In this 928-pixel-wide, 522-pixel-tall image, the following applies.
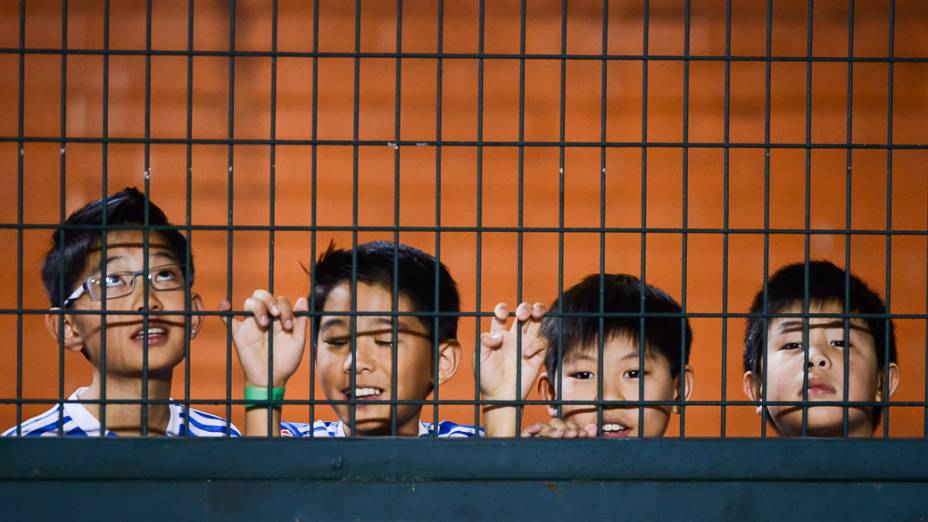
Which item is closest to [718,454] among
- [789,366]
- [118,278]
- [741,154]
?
[789,366]

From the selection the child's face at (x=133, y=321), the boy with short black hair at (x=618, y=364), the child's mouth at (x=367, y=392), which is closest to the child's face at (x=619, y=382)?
the boy with short black hair at (x=618, y=364)

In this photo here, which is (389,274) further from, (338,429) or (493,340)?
(493,340)

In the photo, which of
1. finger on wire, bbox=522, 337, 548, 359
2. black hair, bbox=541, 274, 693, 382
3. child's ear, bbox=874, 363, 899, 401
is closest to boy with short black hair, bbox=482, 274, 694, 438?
black hair, bbox=541, 274, 693, 382

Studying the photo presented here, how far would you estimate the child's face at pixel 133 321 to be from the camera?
195 cm

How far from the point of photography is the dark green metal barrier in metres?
1.58

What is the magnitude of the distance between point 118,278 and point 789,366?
4.01 feet

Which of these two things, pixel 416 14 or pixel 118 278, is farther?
pixel 416 14

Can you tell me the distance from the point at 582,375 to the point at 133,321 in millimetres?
833

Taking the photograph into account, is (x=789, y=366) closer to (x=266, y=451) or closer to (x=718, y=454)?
(x=718, y=454)

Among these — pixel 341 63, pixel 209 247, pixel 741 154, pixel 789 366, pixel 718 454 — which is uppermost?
pixel 341 63

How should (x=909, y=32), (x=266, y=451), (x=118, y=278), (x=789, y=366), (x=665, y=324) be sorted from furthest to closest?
1. (x=909, y=32)
2. (x=665, y=324)
3. (x=789, y=366)
4. (x=118, y=278)
5. (x=266, y=451)

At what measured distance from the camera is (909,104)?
9.39 feet

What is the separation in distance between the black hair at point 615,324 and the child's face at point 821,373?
0.62ft

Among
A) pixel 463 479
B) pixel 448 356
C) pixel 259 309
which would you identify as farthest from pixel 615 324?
pixel 259 309
